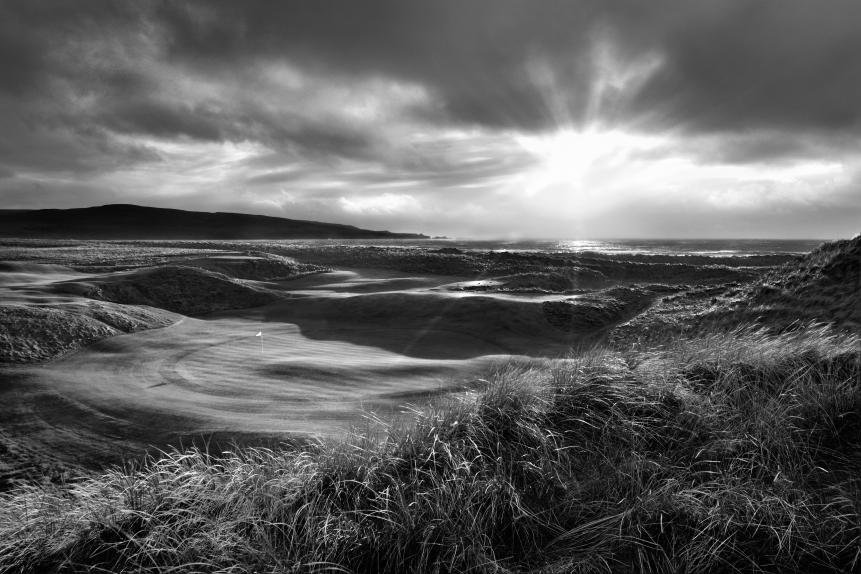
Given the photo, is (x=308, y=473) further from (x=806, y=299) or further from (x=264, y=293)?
(x=264, y=293)

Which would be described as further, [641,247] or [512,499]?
[641,247]

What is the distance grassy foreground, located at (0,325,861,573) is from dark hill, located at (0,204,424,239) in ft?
370

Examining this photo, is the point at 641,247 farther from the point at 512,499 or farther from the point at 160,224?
the point at 160,224

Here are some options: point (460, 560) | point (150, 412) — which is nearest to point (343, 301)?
point (150, 412)

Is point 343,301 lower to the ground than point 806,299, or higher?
lower

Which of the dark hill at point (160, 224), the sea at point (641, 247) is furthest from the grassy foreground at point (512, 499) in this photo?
the dark hill at point (160, 224)

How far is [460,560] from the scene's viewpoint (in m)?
2.85

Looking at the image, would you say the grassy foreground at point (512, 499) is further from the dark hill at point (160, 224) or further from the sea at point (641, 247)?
the dark hill at point (160, 224)

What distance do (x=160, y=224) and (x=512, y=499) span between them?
138 meters

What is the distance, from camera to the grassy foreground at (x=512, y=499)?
2.91 m

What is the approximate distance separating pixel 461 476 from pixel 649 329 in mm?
9954

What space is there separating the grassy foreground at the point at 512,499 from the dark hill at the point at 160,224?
11265 centimetres

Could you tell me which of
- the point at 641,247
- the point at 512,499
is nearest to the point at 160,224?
the point at 641,247

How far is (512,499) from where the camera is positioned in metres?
3.34
